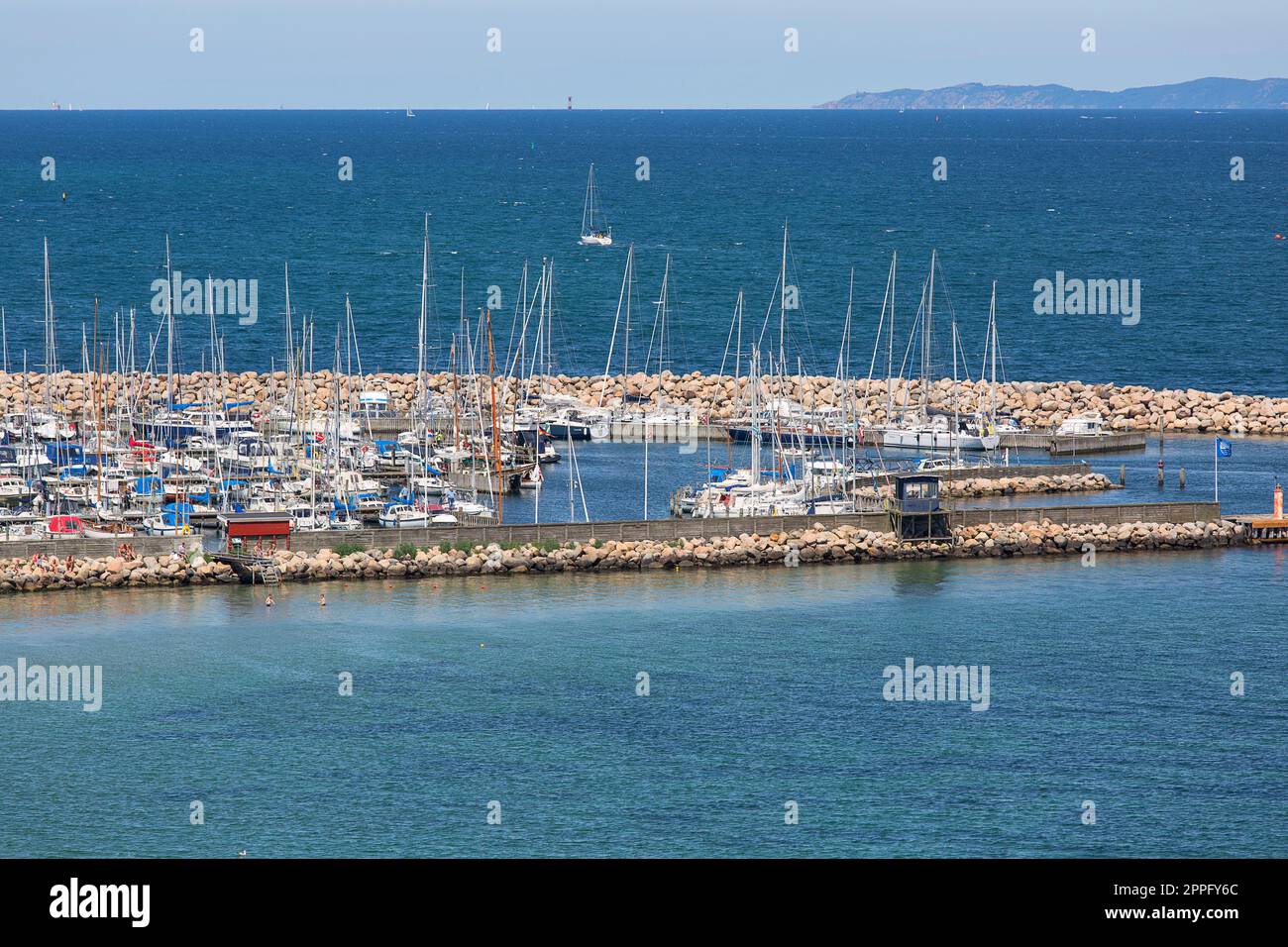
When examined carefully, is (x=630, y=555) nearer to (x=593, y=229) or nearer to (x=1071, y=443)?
(x=1071, y=443)

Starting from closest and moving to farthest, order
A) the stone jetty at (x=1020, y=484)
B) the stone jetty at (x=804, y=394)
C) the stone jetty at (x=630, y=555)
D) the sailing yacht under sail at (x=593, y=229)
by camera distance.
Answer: the stone jetty at (x=630, y=555) → the stone jetty at (x=1020, y=484) → the stone jetty at (x=804, y=394) → the sailing yacht under sail at (x=593, y=229)

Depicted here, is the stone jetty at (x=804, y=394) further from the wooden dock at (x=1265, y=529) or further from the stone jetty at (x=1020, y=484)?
the wooden dock at (x=1265, y=529)

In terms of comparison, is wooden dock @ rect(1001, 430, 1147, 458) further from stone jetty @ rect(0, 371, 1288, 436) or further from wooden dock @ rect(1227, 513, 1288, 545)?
wooden dock @ rect(1227, 513, 1288, 545)

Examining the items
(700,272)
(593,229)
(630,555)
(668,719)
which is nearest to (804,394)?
(630,555)

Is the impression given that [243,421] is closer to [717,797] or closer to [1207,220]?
[717,797]

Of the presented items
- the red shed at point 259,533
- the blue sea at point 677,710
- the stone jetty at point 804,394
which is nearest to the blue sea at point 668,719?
the blue sea at point 677,710
